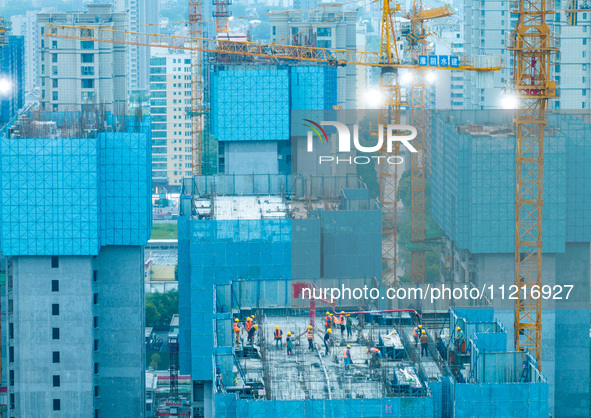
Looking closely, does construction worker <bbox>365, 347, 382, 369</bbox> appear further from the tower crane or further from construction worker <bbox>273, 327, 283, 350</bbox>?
the tower crane

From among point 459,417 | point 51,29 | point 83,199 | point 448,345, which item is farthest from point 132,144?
point 51,29

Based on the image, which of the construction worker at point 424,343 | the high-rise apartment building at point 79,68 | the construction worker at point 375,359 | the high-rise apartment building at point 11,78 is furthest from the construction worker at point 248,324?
the high-rise apartment building at point 79,68

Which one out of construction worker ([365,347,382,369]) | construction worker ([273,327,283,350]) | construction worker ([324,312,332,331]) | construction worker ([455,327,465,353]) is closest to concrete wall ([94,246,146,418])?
construction worker ([324,312,332,331])

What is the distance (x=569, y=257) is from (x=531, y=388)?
6803cm

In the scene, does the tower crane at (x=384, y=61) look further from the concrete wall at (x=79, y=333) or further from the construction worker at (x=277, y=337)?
the construction worker at (x=277, y=337)

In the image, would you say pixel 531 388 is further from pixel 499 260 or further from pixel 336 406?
pixel 499 260

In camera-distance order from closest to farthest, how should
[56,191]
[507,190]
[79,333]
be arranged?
1. [56,191]
2. [79,333]
3. [507,190]

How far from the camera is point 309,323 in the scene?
6850 cm

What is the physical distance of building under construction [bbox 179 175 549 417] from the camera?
177 ft

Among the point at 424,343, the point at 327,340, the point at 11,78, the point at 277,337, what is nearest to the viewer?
the point at 424,343

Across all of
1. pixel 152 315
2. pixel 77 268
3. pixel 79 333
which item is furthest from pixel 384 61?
pixel 152 315

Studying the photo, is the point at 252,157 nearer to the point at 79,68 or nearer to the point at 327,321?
the point at 327,321

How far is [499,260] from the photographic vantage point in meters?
117

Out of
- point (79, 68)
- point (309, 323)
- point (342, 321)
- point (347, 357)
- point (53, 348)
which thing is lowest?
point (53, 348)
